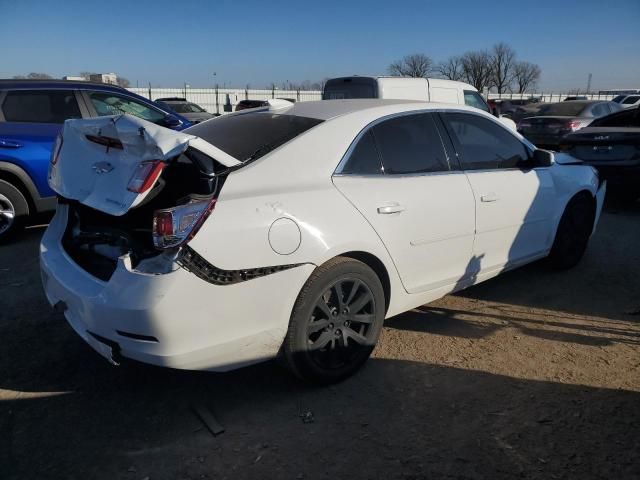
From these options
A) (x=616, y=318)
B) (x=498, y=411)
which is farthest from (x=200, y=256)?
(x=616, y=318)

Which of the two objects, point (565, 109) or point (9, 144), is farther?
point (565, 109)

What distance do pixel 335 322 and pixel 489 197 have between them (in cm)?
161

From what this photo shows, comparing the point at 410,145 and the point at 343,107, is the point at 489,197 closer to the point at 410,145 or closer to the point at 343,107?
the point at 410,145

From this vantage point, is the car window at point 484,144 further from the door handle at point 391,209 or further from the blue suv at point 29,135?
the blue suv at point 29,135

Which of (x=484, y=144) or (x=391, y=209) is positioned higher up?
(x=484, y=144)

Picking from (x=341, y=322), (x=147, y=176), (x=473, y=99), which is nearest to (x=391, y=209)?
(x=341, y=322)

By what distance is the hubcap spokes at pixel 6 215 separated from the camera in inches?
225

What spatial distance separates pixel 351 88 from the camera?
33.0ft

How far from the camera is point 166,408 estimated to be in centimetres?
279

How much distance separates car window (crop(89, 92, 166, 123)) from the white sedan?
3446 millimetres

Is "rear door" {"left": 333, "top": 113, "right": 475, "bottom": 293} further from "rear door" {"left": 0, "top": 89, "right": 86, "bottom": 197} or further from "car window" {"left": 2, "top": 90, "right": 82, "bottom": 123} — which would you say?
"car window" {"left": 2, "top": 90, "right": 82, "bottom": 123}

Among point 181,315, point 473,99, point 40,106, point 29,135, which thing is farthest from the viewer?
point 473,99

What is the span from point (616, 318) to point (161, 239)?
3.47m

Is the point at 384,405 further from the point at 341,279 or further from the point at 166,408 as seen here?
the point at 166,408
